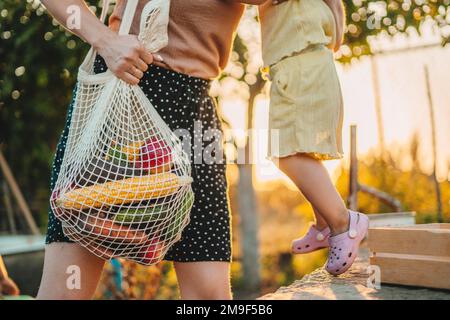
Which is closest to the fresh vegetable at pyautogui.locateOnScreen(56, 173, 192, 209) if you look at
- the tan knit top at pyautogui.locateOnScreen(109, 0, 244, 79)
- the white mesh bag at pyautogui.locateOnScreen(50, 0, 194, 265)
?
the white mesh bag at pyautogui.locateOnScreen(50, 0, 194, 265)

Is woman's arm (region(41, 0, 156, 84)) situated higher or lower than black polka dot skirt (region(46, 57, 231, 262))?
higher

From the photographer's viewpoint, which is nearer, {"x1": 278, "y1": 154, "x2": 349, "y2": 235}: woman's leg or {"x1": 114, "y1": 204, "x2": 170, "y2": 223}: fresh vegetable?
{"x1": 114, "y1": 204, "x2": 170, "y2": 223}: fresh vegetable

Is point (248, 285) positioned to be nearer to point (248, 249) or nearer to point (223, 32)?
point (248, 249)

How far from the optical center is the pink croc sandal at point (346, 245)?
2.11m

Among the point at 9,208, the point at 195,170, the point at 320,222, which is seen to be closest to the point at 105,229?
the point at 195,170

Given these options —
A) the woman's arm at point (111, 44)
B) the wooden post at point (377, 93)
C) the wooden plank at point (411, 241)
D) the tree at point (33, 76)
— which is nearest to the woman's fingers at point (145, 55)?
the woman's arm at point (111, 44)

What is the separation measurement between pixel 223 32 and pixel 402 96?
12.9ft

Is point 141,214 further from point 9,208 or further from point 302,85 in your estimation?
point 9,208

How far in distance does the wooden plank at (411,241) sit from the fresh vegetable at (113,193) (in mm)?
761

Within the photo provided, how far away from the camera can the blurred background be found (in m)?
4.10

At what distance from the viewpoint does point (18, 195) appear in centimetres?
626

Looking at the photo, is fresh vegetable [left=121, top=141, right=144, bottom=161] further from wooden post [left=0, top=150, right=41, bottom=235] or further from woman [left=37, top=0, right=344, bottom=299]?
wooden post [left=0, top=150, right=41, bottom=235]

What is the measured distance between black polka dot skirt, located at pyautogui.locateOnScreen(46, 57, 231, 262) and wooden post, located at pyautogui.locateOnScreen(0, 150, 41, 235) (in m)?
4.42

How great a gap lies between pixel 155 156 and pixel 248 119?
13.9 feet
